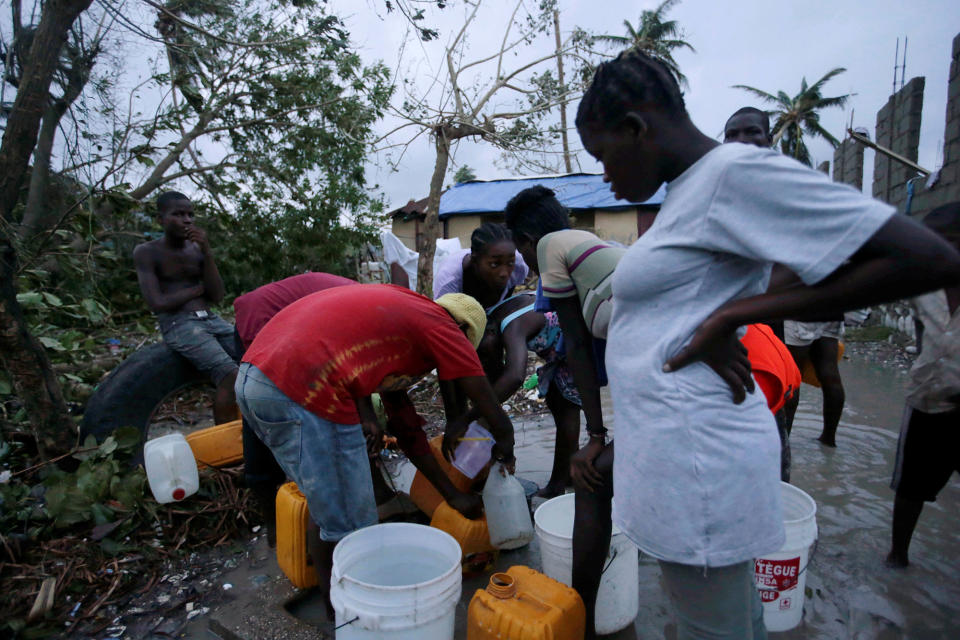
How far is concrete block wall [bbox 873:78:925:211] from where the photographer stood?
7.64 m

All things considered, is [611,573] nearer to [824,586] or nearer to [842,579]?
[824,586]

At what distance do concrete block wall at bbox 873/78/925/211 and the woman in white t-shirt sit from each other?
8133 mm

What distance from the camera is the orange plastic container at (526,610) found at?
1612mm

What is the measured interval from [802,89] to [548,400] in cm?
2841

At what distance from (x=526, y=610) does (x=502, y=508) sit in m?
0.74

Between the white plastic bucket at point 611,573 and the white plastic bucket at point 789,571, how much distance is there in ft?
1.34

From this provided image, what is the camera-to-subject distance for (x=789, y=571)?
6.10 ft

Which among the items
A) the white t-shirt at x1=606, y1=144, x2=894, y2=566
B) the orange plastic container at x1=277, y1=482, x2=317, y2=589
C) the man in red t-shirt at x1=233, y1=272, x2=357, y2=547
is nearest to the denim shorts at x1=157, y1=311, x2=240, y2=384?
the man in red t-shirt at x1=233, y1=272, x2=357, y2=547

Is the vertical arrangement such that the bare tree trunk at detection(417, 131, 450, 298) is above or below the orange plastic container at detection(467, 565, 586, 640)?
above

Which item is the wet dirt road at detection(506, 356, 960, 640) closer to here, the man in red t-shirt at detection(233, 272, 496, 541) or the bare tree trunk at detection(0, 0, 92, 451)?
the man in red t-shirt at detection(233, 272, 496, 541)

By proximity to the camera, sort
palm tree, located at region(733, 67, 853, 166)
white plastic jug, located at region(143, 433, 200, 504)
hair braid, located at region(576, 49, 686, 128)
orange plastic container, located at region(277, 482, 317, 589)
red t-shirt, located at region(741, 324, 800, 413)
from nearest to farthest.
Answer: hair braid, located at region(576, 49, 686, 128), red t-shirt, located at region(741, 324, 800, 413), orange plastic container, located at region(277, 482, 317, 589), white plastic jug, located at region(143, 433, 200, 504), palm tree, located at region(733, 67, 853, 166)

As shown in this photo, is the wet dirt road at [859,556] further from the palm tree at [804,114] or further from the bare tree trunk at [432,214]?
the palm tree at [804,114]

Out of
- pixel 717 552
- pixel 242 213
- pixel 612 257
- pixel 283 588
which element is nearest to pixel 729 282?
pixel 717 552

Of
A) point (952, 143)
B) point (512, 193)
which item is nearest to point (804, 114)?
point (512, 193)
